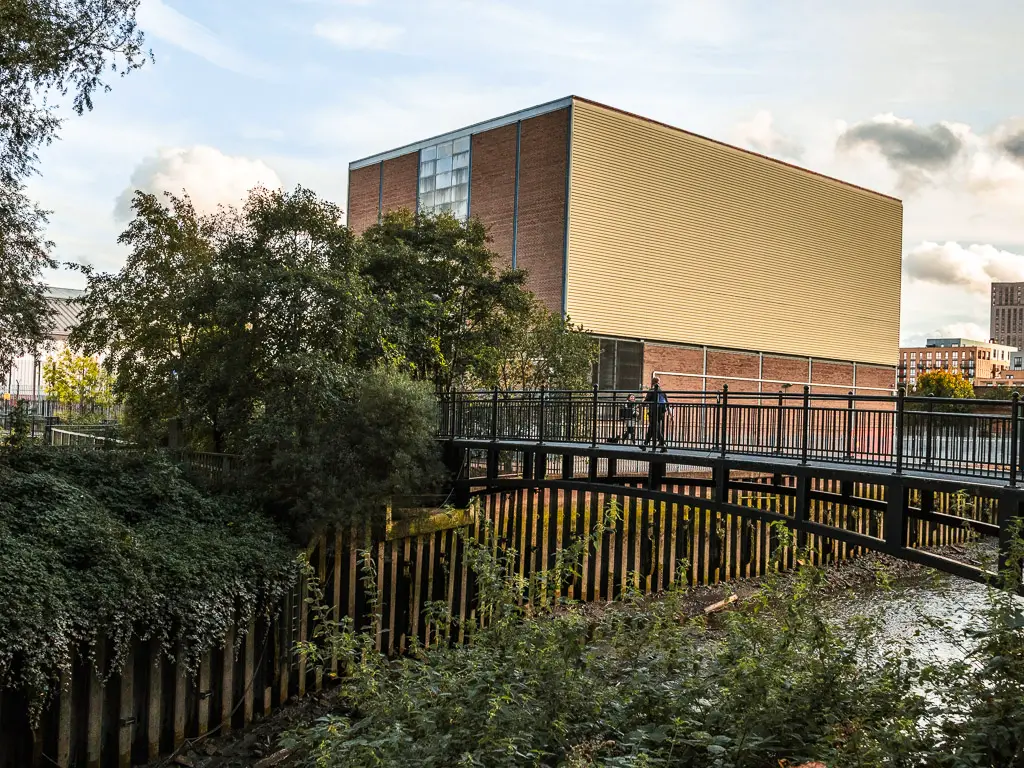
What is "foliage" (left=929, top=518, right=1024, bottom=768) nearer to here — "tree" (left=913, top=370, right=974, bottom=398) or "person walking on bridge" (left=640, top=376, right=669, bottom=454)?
"person walking on bridge" (left=640, top=376, right=669, bottom=454)

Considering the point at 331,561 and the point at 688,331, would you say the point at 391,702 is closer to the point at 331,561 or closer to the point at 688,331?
the point at 331,561

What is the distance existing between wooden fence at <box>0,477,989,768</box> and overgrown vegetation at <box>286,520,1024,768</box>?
5.88 feet

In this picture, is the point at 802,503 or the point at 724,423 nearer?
the point at 802,503

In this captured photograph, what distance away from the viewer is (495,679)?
32.9 feet

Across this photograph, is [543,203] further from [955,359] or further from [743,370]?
[955,359]

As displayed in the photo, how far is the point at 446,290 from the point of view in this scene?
969 inches

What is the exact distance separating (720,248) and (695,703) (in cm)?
3318

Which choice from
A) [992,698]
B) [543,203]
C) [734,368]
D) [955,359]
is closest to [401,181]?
[543,203]

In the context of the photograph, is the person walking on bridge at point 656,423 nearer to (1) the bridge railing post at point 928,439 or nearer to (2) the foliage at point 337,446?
(2) the foliage at point 337,446

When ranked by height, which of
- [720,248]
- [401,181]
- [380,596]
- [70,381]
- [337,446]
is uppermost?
[401,181]

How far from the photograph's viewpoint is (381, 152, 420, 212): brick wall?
39.5m

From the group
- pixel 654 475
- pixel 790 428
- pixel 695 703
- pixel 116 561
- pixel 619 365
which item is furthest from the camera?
pixel 619 365

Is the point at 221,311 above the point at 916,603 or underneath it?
above

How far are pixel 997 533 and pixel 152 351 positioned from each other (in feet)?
58.0
